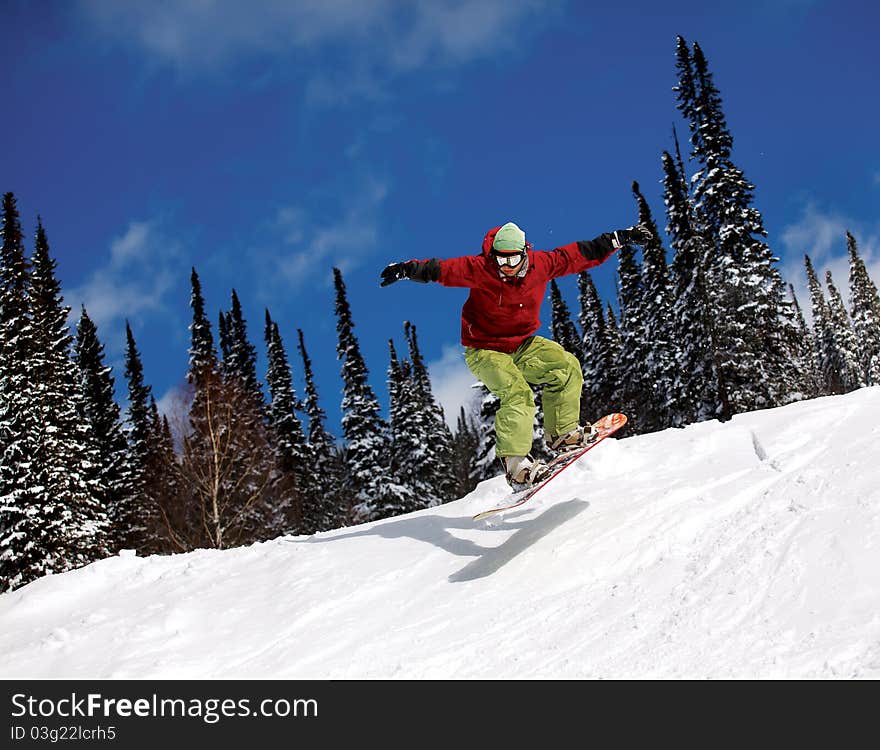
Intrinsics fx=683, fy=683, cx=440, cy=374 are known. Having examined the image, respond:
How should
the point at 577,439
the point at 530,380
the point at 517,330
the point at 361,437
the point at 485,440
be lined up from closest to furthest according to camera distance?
the point at 577,439 < the point at 517,330 < the point at 530,380 < the point at 485,440 < the point at 361,437

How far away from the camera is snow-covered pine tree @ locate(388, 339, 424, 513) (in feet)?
127

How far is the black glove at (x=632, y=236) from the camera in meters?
6.83

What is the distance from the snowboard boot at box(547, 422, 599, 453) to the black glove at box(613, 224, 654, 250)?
1836 millimetres

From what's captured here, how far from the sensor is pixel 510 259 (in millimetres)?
6328

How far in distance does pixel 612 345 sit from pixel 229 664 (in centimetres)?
4226

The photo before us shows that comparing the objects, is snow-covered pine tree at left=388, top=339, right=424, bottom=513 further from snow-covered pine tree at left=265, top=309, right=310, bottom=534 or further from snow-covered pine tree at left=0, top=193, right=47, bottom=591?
snow-covered pine tree at left=0, top=193, right=47, bottom=591

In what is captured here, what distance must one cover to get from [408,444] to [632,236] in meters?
33.7

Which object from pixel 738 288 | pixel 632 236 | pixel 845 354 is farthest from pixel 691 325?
pixel 845 354

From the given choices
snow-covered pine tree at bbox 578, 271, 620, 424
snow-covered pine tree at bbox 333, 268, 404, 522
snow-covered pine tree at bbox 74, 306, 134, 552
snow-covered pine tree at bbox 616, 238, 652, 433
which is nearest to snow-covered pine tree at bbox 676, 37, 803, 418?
snow-covered pine tree at bbox 616, 238, 652, 433

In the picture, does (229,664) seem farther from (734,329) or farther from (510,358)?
(734,329)

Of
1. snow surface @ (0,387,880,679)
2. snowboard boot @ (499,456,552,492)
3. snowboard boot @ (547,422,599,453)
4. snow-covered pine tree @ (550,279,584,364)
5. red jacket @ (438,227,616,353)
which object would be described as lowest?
snow surface @ (0,387,880,679)

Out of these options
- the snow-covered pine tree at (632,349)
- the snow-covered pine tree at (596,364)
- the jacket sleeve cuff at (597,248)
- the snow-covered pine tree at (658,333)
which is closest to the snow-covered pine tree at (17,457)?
the jacket sleeve cuff at (597,248)

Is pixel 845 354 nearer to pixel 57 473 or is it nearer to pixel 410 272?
pixel 57 473

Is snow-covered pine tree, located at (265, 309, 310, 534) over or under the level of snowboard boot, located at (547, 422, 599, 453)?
over
